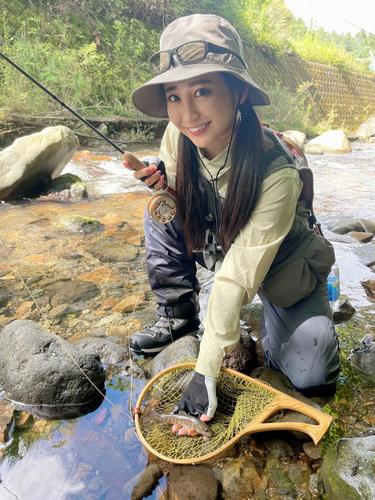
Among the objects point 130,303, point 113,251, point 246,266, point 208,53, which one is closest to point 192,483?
point 246,266

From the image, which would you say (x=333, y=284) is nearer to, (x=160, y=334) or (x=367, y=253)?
(x=160, y=334)

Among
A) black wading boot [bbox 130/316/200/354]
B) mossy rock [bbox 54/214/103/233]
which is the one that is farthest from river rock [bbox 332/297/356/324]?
mossy rock [bbox 54/214/103/233]

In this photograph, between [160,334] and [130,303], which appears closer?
[160,334]

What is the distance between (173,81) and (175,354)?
1.52m

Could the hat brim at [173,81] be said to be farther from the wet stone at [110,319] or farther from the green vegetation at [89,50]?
the green vegetation at [89,50]

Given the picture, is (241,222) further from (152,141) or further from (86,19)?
(86,19)

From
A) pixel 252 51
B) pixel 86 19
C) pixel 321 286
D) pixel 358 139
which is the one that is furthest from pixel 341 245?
pixel 252 51

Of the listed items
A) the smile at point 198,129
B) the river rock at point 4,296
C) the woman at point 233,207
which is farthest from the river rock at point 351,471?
the river rock at point 4,296

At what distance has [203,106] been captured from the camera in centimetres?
180

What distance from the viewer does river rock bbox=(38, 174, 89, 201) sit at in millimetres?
6586

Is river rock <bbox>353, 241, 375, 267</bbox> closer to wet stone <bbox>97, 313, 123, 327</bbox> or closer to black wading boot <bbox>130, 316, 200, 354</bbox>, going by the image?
black wading boot <bbox>130, 316, 200, 354</bbox>

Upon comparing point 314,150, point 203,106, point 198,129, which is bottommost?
point 314,150

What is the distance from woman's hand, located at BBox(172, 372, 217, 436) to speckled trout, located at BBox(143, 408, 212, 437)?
3 cm

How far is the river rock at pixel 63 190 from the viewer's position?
21.6 feet
